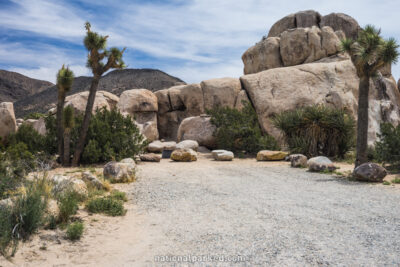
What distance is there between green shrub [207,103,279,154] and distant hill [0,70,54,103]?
59.2 m

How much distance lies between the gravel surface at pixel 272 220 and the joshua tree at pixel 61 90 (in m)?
4.71

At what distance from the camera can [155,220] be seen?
525 cm

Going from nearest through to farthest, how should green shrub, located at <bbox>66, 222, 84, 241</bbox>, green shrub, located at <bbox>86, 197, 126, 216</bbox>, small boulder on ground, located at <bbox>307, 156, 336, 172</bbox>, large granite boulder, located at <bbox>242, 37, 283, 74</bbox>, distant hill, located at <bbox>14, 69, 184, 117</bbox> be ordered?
green shrub, located at <bbox>66, 222, 84, 241</bbox>, green shrub, located at <bbox>86, 197, 126, 216</bbox>, small boulder on ground, located at <bbox>307, 156, 336, 172</bbox>, large granite boulder, located at <bbox>242, 37, 283, 74</bbox>, distant hill, located at <bbox>14, 69, 184, 117</bbox>

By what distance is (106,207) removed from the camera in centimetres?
560

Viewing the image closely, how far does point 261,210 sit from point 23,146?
8617 millimetres

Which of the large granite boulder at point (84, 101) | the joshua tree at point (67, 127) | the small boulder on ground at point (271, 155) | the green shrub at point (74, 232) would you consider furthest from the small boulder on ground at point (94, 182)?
the large granite boulder at point (84, 101)

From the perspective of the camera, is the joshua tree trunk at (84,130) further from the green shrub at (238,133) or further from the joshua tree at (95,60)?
the green shrub at (238,133)

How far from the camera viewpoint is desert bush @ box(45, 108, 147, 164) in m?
11.7

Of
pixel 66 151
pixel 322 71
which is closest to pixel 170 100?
pixel 322 71

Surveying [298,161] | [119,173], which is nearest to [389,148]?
[298,161]

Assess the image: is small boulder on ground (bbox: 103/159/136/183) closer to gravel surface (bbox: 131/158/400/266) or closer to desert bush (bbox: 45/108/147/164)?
gravel surface (bbox: 131/158/400/266)

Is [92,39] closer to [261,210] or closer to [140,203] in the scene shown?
[140,203]

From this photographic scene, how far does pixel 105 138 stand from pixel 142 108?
921 cm

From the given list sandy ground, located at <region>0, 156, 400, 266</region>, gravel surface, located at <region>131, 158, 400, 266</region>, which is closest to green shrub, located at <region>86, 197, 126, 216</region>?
sandy ground, located at <region>0, 156, 400, 266</region>
